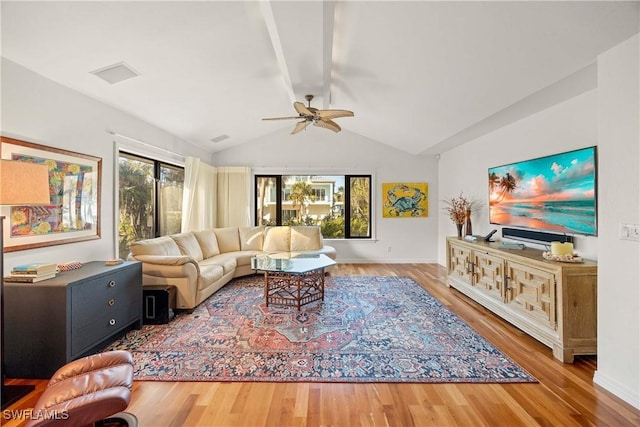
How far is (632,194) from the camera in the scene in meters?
1.89

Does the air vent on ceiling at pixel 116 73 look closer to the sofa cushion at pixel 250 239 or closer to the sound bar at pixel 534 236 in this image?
the sofa cushion at pixel 250 239

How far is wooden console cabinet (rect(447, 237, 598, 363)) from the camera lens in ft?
7.81

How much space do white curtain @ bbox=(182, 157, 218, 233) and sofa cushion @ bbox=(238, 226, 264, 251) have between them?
2.41 feet

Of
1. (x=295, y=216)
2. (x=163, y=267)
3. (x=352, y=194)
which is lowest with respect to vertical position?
(x=163, y=267)

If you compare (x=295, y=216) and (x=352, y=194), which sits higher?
(x=352, y=194)

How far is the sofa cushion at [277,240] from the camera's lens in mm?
5617

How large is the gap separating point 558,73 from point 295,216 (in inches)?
199

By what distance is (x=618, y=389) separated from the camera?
1.94m

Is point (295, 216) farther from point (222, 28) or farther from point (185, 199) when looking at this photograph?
point (222, 28)

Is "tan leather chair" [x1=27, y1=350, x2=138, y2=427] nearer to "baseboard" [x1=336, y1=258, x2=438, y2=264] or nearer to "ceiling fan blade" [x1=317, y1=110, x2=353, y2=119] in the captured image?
"ceiling fan blade" [x1=317, y1=110, x2=353, y2=119]

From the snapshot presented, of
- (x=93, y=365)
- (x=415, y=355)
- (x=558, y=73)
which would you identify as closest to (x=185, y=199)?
(x=93, y=365)


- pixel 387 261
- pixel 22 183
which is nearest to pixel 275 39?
pixel 22 183

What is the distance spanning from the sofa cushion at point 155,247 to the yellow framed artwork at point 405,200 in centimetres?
427

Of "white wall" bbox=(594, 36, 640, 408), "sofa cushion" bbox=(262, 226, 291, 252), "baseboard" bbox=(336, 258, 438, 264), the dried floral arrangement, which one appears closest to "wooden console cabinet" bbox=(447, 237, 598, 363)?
"white wall" bbox=(594, 36, 640, 408)
